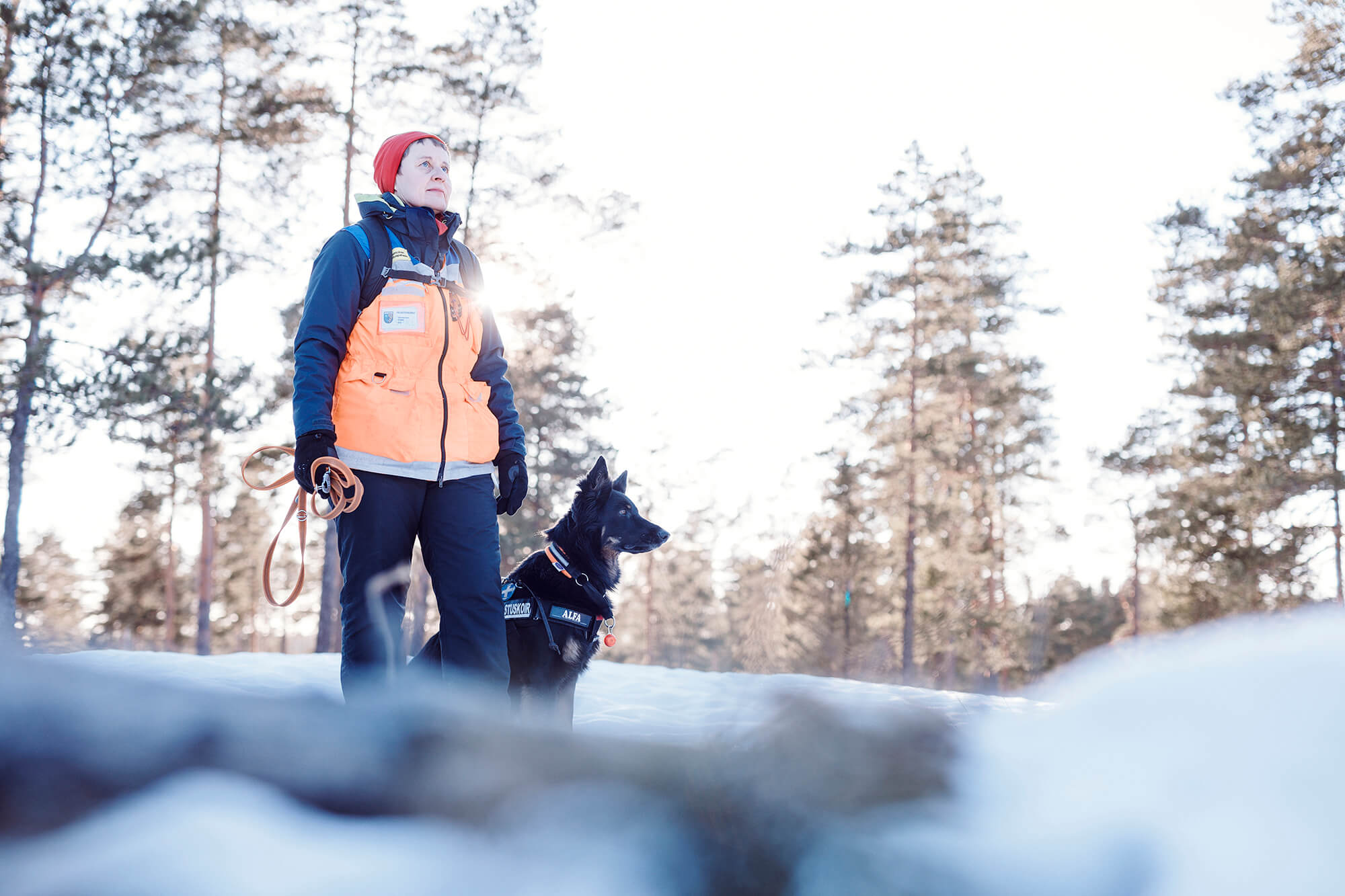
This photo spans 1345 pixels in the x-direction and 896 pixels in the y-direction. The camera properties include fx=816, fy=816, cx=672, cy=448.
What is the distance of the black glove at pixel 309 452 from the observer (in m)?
2.58

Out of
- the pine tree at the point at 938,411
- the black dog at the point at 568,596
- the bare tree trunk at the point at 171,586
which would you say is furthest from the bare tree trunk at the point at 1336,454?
the bare tree trunk at the point at 171,586

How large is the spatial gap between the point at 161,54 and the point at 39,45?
170cm

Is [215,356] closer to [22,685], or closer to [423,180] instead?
[423,180]

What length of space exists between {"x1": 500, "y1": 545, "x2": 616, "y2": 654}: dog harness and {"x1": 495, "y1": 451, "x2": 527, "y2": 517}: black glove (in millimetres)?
444

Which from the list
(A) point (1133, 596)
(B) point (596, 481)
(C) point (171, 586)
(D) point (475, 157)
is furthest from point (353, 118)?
(A) point (1133, 596)

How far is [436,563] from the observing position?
2920 millimetres

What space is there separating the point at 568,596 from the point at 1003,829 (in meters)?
2.99

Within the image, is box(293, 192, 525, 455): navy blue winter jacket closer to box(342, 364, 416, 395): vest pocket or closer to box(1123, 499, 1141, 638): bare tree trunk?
box(342, 364, 416, 395): vest pocket

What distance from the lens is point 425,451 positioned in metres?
2.79

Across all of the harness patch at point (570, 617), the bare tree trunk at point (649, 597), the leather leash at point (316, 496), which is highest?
the leather leash at point (316, 496)

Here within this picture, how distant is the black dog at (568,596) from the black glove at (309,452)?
904 mm

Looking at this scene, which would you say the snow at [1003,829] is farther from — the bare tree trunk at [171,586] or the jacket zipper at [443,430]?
the bare tree trunk at [171,586]

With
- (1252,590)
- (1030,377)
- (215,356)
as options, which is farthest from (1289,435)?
(215,356)

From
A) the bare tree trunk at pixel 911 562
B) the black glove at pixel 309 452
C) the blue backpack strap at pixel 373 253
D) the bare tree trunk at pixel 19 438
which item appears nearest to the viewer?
the black glove at pixel 309 452
